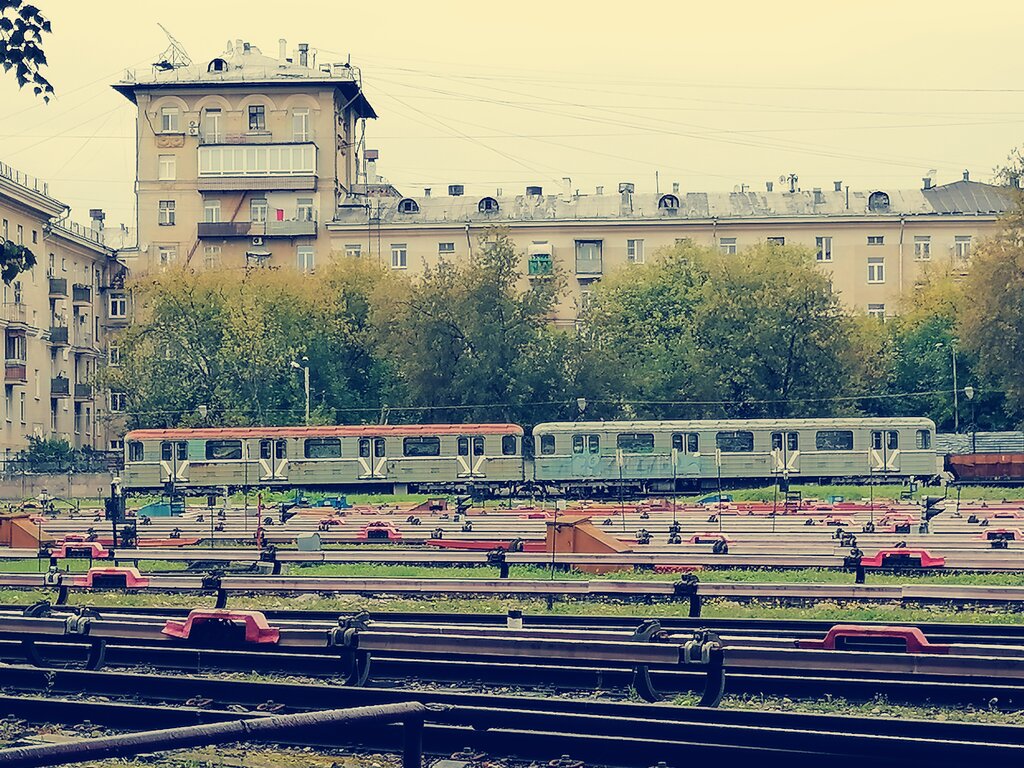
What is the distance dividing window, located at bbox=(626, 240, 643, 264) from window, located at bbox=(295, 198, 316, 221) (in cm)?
2056

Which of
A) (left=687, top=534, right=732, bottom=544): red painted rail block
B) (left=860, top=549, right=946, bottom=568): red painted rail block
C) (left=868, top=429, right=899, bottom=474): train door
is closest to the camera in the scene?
(left=860, top=549, right=946, bottom=568): red painted rail block

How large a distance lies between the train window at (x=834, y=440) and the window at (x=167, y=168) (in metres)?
56.1

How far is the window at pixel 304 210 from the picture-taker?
96688mm

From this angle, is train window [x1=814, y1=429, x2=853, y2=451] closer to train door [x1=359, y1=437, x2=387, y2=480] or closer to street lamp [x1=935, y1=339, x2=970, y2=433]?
street lamp [x1=935, y1=339, x2=970, y2=433]

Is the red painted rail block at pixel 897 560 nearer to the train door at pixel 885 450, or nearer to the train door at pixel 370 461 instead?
the train door at pixel 885 450

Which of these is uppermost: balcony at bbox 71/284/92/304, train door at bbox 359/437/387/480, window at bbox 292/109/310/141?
window at bbox 292/109/310/141

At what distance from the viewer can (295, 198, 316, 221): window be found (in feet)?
317

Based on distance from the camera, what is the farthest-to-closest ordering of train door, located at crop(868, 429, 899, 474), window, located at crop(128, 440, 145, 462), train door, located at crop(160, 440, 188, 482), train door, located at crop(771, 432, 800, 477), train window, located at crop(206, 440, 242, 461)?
window, located at crop(128, 440, 145, 462), train door, located at crop(160, 440, 188, 482), train window, located at crop(206, 440, 242, 461), train door, located at crop(771, 432, 800, 477), train door, located at crop(868, 429, 899, 474)

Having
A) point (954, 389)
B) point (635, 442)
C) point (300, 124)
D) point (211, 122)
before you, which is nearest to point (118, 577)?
point (635, 442)

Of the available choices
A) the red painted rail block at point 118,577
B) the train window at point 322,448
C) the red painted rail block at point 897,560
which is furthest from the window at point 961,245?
the red painted rail block at point 118,577

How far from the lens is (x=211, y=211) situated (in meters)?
97.9

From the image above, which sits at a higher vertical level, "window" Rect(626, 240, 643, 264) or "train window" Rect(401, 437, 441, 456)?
"window" Rect(626, 240, 643, 264)

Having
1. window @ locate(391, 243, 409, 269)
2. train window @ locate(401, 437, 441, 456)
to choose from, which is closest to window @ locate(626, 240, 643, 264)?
window @ locate(391, 243, 409, 269)

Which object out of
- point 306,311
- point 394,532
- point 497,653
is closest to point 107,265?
point 306,311
